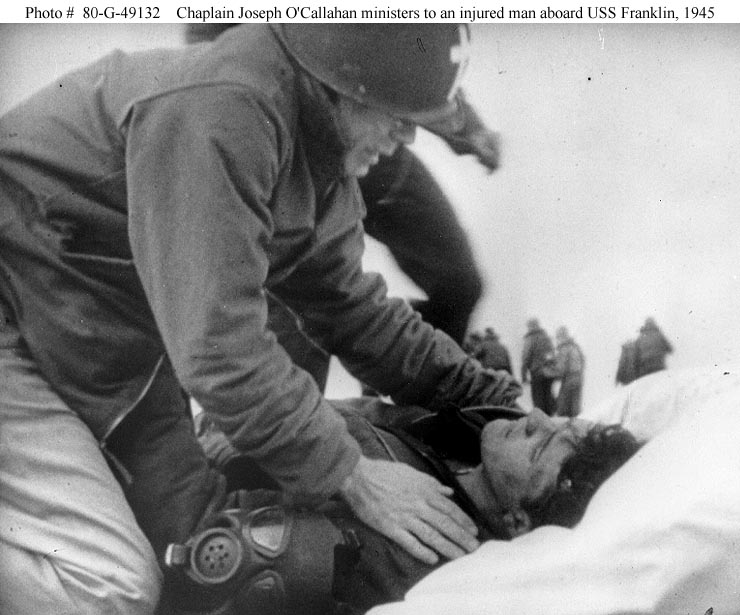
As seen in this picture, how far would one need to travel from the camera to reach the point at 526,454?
122cm

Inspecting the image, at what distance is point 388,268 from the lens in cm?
125

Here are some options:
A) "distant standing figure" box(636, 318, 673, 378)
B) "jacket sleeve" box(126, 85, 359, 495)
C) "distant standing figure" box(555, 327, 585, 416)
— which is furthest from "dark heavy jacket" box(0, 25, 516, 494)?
"distant standing figure" box(636, 318, 673, 378)

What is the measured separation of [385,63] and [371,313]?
313mm

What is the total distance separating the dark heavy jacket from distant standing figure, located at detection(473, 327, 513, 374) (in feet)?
0.63

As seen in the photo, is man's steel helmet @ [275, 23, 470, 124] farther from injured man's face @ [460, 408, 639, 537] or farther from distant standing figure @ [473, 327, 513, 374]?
injured man's face @ [460, 408, 639, 537]

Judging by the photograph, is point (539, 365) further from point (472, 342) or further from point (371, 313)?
point (371, 313)

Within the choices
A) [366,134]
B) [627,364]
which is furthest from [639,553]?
[366,134]

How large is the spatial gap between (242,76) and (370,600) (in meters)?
0.64

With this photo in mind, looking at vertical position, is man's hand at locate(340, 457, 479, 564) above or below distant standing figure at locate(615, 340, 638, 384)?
below

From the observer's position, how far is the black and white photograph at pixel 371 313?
114cm

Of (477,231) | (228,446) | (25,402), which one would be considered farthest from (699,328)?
(25,402)

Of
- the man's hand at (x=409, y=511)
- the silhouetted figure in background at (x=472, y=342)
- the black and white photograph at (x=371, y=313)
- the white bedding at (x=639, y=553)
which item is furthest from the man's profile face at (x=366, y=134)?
the white bedding at (x=639, y=553)

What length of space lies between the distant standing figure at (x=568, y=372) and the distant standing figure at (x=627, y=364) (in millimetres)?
50

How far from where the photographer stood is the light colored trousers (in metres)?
1.16
